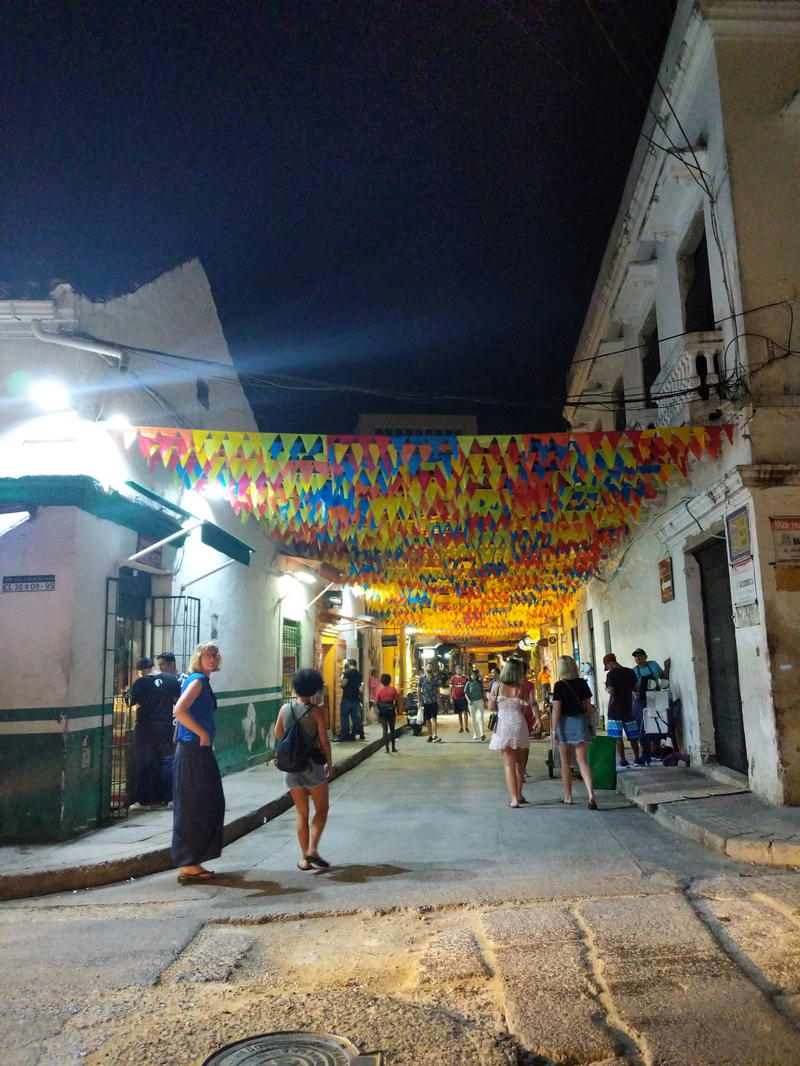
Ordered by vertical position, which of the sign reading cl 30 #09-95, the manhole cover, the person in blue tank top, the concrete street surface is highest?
the sign reading cl 30 #09-95

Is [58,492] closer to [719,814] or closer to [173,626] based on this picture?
[173,626]

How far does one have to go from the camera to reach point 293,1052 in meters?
3.20

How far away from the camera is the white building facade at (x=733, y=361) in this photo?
8109mm

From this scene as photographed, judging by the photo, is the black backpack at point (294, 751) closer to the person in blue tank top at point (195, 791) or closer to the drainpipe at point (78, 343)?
the person in blue tank top at point (195, 791)

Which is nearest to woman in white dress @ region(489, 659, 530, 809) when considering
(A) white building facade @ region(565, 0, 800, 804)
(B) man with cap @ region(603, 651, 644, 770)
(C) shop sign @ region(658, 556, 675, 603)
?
(B) man with cap @ region(603, 651, 644, 770)

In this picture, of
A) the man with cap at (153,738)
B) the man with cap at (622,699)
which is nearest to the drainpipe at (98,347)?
the man with cap at (153,738)

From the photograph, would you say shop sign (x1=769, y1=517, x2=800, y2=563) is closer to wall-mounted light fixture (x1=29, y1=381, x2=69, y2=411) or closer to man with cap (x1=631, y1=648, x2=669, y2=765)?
man with cap (x1=631, y1=648, x2=669, y2=765)

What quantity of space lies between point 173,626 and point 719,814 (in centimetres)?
696

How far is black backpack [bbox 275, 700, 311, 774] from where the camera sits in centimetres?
651

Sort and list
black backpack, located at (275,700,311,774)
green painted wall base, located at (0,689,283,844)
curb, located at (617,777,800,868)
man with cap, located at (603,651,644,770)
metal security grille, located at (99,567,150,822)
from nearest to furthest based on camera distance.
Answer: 1. curb, located at (617,777,800,868)
2. black backpack, located at (275,700,311,774)
3. green painted wall base, located at (0,689,283,844)
4. metal security grille, located at (99,567,150,822)
5. man with cap, located at (603,651,644,770)

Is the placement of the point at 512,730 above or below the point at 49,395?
below

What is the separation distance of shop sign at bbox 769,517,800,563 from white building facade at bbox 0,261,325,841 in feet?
22.1

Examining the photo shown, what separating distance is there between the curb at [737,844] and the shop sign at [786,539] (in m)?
2.87

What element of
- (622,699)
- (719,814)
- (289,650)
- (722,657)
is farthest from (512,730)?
(289,650)
